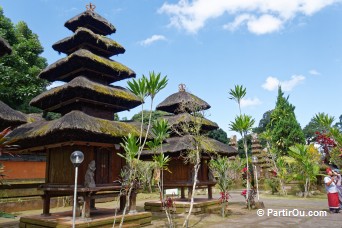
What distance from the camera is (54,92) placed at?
38.7ft

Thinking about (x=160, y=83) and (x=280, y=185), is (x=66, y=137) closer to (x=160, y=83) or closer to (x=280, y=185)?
(x=160, y=83)

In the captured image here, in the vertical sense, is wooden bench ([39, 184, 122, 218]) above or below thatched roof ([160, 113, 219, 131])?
below

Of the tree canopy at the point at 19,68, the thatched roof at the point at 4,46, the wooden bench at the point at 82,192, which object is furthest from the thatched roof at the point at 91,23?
the tree canopy at the point at 19,68

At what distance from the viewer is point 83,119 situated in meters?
10.4

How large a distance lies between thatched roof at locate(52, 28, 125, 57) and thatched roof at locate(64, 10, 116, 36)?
3.30 ft

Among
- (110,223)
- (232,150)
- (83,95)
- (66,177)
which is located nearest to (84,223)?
(110,223)

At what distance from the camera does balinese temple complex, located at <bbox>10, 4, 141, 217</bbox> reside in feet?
34.5

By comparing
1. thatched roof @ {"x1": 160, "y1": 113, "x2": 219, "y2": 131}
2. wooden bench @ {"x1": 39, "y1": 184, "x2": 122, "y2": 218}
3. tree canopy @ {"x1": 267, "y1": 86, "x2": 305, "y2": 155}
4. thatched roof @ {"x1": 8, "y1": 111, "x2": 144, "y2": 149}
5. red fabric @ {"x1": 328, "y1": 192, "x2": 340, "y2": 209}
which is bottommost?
red fabric @ {"x1": 328, "y1": 192, "x2": 340, "y2": 209}

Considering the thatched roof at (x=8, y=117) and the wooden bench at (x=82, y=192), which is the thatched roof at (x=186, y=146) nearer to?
the wooden bench at (x=82, y=192)

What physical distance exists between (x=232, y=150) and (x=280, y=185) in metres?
10.6

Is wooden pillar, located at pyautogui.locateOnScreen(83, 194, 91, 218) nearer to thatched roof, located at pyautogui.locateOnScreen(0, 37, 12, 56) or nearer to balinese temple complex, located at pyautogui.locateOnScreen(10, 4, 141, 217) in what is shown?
balinese temple complex, located at pyautogui.locateOnScreen(10, 4, 141, 217)

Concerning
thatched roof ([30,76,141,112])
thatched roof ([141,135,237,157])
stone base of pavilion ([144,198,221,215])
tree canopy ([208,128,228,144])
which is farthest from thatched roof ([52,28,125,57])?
tree canopy ([208,128,228,144])

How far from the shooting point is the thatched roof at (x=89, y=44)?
43.2ft

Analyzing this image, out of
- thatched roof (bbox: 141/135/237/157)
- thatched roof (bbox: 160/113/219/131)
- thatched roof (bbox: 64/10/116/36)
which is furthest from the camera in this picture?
thatched roof (bbox: 160/113/219/131)
